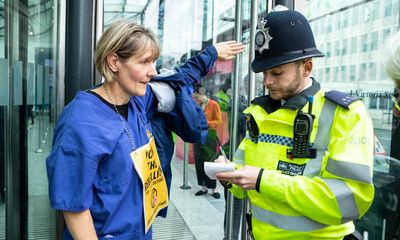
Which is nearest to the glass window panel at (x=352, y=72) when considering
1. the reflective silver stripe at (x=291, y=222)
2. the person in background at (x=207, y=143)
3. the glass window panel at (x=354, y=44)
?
the glass window panel at (x=354, y=44)

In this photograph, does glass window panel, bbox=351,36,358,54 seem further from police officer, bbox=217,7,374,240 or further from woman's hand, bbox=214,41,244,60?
police officer, bbox=217,7,374,240

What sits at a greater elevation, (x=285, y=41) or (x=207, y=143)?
(x=285, y=41)

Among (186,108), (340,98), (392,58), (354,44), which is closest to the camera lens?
(392,58)

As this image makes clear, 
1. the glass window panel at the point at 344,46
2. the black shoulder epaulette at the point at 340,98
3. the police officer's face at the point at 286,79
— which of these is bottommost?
the black shoulder epaulette at the point at 340,98

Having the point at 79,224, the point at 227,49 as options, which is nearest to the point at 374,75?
the point at 227,49

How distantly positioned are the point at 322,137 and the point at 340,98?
0.14 meters

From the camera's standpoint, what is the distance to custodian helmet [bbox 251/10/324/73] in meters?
1.38

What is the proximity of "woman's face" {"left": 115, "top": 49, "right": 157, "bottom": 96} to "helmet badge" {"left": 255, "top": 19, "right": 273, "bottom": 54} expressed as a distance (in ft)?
1.35

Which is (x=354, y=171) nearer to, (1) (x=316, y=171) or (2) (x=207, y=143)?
(1) (x=316, y=171)

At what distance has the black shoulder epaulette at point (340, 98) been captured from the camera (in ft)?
4.10

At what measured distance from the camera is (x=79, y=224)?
1296 mm

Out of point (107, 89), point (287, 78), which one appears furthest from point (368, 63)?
point (107, 89)

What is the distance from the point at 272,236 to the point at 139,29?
912 millimetres

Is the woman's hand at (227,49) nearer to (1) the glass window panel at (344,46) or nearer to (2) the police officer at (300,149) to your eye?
(2) the police officer at (300,149)
